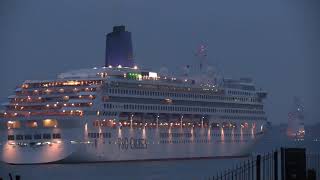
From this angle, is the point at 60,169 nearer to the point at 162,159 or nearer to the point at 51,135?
the point at 51,135

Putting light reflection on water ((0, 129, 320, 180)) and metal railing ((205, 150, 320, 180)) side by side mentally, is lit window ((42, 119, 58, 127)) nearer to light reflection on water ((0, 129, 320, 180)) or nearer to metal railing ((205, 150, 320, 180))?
light reflection on water ((0, 129, 320, 180))

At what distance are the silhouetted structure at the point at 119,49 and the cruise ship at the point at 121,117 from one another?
0.09 m

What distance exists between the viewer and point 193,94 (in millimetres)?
73625

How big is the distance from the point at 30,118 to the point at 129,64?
14.4 meters

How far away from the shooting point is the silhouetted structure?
2923 inches

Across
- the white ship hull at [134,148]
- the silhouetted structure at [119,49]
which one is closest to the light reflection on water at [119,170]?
the white ship hull at [134,148]

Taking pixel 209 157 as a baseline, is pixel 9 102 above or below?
above

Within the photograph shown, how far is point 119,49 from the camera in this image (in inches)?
2948

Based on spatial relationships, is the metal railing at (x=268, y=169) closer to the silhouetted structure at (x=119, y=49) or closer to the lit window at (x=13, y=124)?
the lit window at (x=13, y=124)

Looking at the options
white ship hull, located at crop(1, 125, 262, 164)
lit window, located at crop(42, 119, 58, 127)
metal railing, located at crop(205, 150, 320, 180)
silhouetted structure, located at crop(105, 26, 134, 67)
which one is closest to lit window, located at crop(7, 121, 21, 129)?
white ship hull, located at crop(1, 125, 262, 164)

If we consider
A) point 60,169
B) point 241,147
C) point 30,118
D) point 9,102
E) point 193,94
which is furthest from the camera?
point 241,147

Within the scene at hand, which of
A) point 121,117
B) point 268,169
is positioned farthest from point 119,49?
point 268,169

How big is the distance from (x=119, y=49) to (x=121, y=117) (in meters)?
11.3

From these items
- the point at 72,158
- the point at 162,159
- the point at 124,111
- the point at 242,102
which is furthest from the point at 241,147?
the point at 72,158
